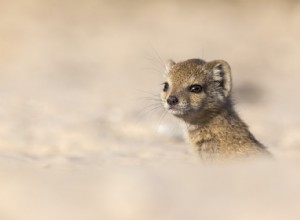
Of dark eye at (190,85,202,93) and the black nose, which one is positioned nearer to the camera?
the black nose

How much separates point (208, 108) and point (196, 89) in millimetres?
207

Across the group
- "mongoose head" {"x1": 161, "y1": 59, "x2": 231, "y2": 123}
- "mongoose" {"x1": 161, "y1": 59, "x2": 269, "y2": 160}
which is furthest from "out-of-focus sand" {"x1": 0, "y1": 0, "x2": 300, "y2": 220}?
"mongoose head" {"x1": 161, "y1": 59, "x2": 231, "y2": 123}

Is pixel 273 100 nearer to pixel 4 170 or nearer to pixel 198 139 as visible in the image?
pixel 198 139

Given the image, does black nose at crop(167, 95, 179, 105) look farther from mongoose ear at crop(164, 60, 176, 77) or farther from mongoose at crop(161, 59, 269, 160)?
mongoose ear at crop(164, 60, 176, 77)

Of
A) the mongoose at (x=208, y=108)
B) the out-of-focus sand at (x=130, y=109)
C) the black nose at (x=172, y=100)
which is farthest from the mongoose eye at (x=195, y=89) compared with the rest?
the out-of-focus sand at (x=130, y=109)

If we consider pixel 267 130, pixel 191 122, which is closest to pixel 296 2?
pixel 267 130

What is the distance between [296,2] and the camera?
17.9 meters

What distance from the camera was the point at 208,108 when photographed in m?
8.84

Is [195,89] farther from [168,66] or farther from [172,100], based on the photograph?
[168,66]

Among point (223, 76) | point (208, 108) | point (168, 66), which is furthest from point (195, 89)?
point (168, 66)

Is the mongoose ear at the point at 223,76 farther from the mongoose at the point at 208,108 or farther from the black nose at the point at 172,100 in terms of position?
the black nose at the point at 172,100

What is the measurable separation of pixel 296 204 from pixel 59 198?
1.34 metres

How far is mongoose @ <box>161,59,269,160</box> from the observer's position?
8.45 meters

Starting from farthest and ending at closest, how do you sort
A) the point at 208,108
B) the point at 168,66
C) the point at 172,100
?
the point at 168,66 → the point at 208,108 → the point at 172,100
